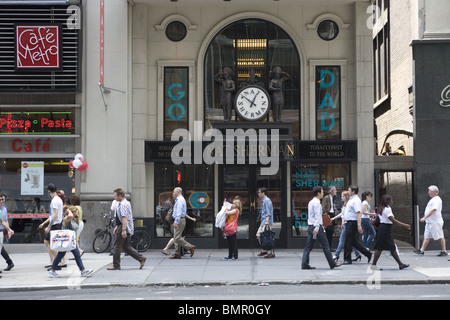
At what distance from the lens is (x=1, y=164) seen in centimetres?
1881

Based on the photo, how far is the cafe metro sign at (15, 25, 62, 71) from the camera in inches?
733

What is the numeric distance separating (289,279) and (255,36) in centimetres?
885

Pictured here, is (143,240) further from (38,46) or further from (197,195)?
(38,46)

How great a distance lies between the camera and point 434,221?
16.9 meters

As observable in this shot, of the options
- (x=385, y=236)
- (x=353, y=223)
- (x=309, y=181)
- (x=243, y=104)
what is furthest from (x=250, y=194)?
(x=385, y=236)

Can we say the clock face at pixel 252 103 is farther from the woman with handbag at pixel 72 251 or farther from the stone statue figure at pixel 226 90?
the woman with handbag at pixel 72 251

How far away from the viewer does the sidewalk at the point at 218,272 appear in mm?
12836

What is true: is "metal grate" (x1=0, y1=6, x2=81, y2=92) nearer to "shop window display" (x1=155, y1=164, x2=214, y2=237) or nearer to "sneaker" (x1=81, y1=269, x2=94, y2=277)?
"shop window display" (x1=155, y1=164, x2=214, y2=237)

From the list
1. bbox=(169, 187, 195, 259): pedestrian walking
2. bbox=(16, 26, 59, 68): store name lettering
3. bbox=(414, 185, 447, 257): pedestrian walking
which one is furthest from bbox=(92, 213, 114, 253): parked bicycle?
bbox=(414, 185, 447, 257): pedestrian walking

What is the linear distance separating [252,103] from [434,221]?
616 centimetres

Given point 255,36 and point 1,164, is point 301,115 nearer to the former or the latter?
point 255,36

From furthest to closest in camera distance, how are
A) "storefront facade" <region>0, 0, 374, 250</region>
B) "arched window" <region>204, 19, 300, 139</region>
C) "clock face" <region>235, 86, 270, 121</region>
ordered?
"arched window" <region>204, 19, 300, 139</region>
"clock face" <region>235, 86, 270, 121</region>
"storefront facade" <region>0, 0, 374, 250</region>

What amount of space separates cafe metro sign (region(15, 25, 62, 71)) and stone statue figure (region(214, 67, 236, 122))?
4.80 meters

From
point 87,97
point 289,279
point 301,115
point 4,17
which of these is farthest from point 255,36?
point 289,279
